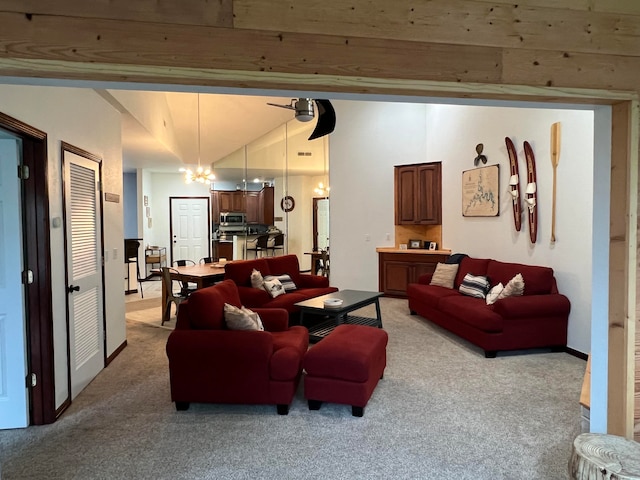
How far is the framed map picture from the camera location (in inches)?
217

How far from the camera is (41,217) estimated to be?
2.78 metres

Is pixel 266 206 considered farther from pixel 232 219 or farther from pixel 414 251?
pixel 414 251

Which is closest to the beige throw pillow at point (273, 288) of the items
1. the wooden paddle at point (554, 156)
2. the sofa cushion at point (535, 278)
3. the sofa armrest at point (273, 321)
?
the sofa armrest at point (273, 321)

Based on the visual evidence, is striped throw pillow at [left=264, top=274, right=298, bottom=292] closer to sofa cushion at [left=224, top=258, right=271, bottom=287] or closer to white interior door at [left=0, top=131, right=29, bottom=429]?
sofa cushion at [left=224, top=258, right=271, bottom=287]

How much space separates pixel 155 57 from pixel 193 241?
9.29 m

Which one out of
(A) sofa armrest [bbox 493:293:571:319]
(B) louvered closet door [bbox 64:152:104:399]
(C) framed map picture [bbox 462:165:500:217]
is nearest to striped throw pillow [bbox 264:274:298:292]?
(B) louvered closet door [bbox 64:152:104:399]

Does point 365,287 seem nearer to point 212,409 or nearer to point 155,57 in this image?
point 212,409

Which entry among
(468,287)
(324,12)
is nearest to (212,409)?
(324,12)

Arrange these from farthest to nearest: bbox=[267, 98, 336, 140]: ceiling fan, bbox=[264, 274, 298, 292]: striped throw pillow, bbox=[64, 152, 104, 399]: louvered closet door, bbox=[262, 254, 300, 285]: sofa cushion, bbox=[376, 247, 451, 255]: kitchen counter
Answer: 1. bbox=[376, 247, 451, 255]: kitchen counter
2. bbox=[262, 254, 300, 285]: sofa cushion
3. bbox=[264, 274, 298, 292]: striped throw pillow
4. bbox=[267, 98, 336, 140]: ceiling fan
5. bbox=[64, 152, 104, 399]: louvered closet door

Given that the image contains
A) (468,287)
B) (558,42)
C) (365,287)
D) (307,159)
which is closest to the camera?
(558,42)

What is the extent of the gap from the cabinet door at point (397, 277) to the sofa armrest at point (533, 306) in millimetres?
2752

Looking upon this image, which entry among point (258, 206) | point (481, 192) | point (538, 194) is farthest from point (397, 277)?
point (258, 206)

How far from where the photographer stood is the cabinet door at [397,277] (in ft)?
23.0

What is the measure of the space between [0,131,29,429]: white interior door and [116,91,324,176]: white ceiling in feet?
7.44
